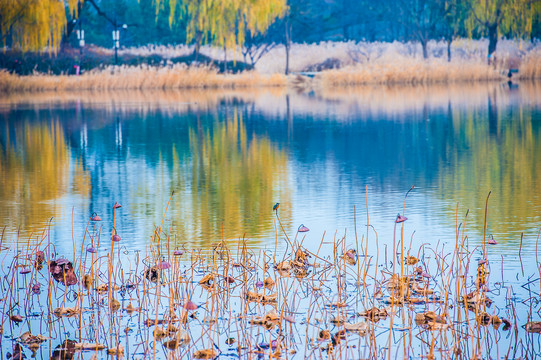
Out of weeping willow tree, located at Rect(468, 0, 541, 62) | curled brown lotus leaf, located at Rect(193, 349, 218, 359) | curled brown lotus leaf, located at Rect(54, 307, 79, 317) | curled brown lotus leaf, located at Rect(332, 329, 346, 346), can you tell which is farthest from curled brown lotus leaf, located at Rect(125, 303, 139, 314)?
weeping willow tree, located at Rect(468, 0, 541, 62)

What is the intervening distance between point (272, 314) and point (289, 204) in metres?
3.67

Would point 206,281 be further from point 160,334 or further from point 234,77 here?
point 234,77

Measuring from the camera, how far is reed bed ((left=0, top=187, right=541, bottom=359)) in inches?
154

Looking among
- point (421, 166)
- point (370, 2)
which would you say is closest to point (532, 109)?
point (421, 166)

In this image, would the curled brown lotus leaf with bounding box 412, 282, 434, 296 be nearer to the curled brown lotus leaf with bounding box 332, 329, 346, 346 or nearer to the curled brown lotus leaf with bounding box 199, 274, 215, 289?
the curled brown lotus leaf with bounding box 332, 329, 346, 346

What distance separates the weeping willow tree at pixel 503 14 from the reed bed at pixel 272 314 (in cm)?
3545

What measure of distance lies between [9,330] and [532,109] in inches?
679

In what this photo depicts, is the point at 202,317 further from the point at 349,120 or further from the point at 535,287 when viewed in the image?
the point at 349,120

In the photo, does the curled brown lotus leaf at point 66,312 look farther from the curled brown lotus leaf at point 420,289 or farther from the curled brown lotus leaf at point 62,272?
the curled brown lotus leaf at point 420,289

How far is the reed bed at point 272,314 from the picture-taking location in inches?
154

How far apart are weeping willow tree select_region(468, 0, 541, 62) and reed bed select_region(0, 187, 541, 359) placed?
35.4 m

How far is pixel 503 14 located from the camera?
38562mm

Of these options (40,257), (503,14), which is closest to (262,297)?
(40,257)

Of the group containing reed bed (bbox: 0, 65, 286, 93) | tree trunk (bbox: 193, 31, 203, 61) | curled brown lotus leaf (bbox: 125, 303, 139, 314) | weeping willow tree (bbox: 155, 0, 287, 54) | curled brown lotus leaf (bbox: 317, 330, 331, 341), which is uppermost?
weeping willow tree (bbox: 155, 0, 287, 54)
